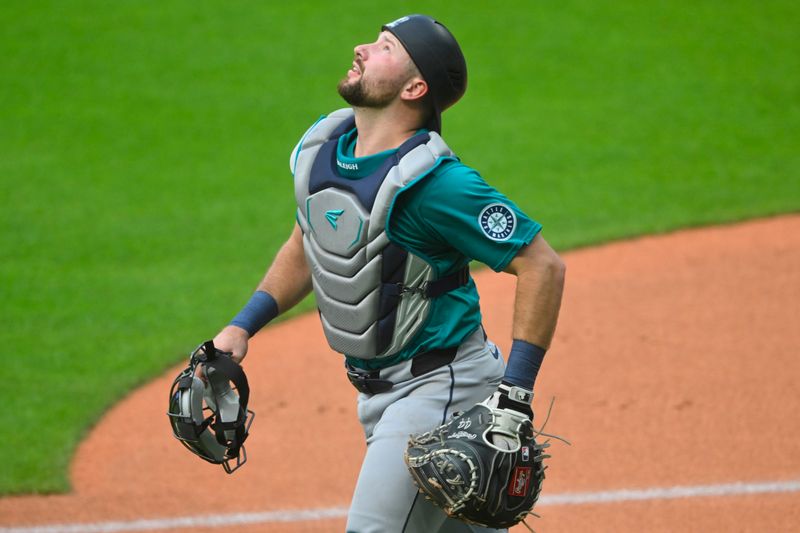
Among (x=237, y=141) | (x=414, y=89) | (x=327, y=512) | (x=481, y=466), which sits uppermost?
(x=414, y=89)

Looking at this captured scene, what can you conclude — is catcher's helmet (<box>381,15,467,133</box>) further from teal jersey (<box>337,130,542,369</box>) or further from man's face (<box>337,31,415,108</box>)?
teal jersey (<box>337,130,542,369</box>)

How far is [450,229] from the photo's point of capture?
3613 mm

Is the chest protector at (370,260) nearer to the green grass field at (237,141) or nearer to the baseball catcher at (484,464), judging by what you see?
the baseball catcher at (484,464)

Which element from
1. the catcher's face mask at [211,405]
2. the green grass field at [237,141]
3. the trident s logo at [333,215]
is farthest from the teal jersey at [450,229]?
the green grass field at [237,141]

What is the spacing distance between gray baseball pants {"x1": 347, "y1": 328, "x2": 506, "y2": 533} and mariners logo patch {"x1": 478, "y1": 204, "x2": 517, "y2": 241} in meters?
0.47

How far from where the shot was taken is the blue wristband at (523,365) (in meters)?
3.50

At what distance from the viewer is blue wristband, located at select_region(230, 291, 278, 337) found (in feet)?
13.5

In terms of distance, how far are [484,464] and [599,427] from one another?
3042 millimetres

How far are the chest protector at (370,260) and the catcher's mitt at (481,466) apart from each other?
422 millimetres

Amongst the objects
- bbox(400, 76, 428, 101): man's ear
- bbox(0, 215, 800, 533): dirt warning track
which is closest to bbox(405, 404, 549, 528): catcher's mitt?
bbox(400, 76, 428, 101): man's ear

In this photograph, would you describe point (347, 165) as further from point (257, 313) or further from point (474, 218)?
point (257, 313)

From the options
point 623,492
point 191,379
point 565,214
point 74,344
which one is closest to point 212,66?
point 565,214

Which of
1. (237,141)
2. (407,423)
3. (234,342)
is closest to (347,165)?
(234,342)

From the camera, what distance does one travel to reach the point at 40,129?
12539 millimetres
